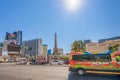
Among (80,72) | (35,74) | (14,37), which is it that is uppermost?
(14,37)

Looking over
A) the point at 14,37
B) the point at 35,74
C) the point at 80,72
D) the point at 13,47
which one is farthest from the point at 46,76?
the point at 13,47

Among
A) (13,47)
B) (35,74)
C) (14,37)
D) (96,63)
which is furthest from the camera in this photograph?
(13,47)

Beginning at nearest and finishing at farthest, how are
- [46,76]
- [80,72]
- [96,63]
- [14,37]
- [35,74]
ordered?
[46,76], [96,63], [80,72], [35,74], [14,37]

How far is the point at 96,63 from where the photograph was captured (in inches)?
782

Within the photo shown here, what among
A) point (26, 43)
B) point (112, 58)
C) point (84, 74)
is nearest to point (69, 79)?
point (84, 74)

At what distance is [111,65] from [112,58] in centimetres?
73

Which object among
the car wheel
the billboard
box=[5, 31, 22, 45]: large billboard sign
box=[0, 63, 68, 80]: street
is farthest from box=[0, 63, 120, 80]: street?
the billboard

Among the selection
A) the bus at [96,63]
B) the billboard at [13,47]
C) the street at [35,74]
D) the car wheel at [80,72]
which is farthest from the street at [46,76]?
the billboard at [13,47]

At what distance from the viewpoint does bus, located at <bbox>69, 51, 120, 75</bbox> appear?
1856cm

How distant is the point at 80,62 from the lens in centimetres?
2086

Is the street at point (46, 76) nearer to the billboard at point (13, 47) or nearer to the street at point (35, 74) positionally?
the street at point (35, 74)

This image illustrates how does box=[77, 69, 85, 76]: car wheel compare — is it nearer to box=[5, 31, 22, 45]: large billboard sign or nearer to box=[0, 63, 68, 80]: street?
box=[0, 63, 68, 80]: street

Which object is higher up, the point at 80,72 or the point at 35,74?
the point at 80,72

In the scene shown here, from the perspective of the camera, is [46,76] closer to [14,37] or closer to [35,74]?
[35,74]
